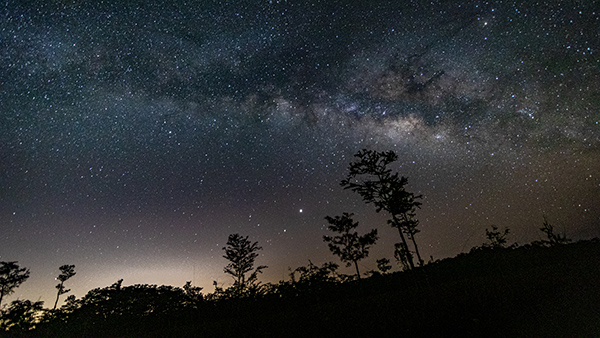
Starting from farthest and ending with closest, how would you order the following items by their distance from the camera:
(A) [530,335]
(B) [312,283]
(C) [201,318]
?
(B) [312,283] → (C) [201,318] → (A) [530,335]

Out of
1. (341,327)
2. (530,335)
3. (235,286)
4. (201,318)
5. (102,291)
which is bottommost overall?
(530,335)

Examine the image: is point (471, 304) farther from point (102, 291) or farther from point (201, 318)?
point (102, 291)

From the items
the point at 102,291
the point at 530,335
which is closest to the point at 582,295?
the point at 530,335

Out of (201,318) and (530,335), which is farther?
(201,318)

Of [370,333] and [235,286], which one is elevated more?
[235,286]

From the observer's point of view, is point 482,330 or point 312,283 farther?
point 312,283

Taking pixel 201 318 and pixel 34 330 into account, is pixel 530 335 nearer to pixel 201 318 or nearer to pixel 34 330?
pixel 201 318

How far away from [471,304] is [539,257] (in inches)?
883

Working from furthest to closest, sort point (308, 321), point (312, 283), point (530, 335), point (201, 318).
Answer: point (312, 283)
point (201, 318)
point (308, 321)
point (530, 335)

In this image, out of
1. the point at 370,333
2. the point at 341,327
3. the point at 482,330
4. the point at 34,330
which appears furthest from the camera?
the point at 34,330

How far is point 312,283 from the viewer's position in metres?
17.3

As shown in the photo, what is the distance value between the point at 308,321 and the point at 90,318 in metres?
27.8

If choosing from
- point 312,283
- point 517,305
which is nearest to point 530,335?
point 517,305

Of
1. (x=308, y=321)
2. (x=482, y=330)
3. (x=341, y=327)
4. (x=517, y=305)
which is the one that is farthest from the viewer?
(x=308, y=321)
